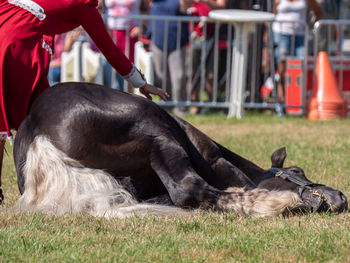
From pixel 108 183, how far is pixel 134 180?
0.21m

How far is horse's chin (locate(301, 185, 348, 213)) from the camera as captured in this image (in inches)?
154

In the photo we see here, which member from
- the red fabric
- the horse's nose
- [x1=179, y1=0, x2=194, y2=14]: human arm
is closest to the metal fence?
[x1=179, y1=0, x2=194, y2=14]: human arm

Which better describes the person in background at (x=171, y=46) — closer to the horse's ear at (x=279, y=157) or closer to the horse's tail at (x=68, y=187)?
the horse's ear at (x=279, y=157)

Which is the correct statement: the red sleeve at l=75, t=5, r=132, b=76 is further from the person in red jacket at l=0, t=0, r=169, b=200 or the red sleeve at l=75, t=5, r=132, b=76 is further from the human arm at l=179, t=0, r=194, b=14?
the human arm at l=179, t=0, r=194, b=14

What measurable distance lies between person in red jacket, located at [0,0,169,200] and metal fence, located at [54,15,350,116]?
5226mm

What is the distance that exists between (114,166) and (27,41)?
2.88 ft

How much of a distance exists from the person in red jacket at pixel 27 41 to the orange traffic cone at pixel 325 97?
6.05m

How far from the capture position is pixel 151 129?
3.85 metres

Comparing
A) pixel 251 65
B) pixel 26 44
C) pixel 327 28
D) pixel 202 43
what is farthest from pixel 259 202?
pixel 327 28

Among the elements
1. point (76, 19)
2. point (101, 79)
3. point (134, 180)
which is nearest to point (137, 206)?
point (134, 180)

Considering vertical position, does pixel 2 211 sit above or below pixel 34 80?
below

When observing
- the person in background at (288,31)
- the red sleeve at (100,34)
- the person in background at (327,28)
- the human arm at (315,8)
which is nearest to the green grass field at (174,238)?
the red sleeve at (100,34)

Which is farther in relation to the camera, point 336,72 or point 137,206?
point 336,72

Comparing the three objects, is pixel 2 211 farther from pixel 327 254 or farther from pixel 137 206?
pixel 327 254
